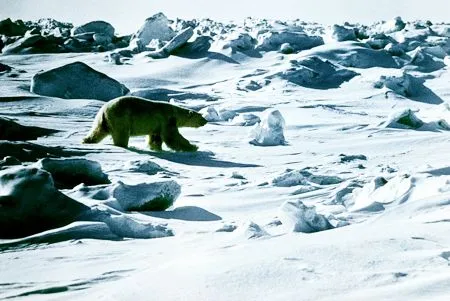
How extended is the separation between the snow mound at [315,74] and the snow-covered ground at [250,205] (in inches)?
59.0

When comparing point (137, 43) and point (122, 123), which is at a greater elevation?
point (137, 43)

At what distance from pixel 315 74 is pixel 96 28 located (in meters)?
13.5

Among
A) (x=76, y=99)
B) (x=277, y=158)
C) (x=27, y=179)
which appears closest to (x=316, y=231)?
(x=27, y=179)

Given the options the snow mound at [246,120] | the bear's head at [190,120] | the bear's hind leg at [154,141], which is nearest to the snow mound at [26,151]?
the bear's hind leg at [154,141]

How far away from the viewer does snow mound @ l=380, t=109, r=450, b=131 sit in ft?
24.5

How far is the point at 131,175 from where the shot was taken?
514 centimetres

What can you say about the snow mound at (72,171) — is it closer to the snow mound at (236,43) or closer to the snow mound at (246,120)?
the snow mound at (246,120)

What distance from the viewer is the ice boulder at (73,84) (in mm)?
10258

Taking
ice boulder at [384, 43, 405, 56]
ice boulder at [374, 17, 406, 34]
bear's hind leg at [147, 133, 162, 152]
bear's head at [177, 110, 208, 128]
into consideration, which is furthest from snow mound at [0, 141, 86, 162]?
ice boulder at [374, 17, 406, 34]

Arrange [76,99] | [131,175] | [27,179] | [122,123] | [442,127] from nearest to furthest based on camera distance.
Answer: [27,179]
[131,175]
[122,123]
[442,127]
[76,99]

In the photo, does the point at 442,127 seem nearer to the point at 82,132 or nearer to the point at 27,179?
the point at 82,132

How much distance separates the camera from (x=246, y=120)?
341 inches

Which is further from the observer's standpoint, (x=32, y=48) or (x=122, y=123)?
(x=32, y=48)

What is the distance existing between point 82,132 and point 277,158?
9.28 feet
